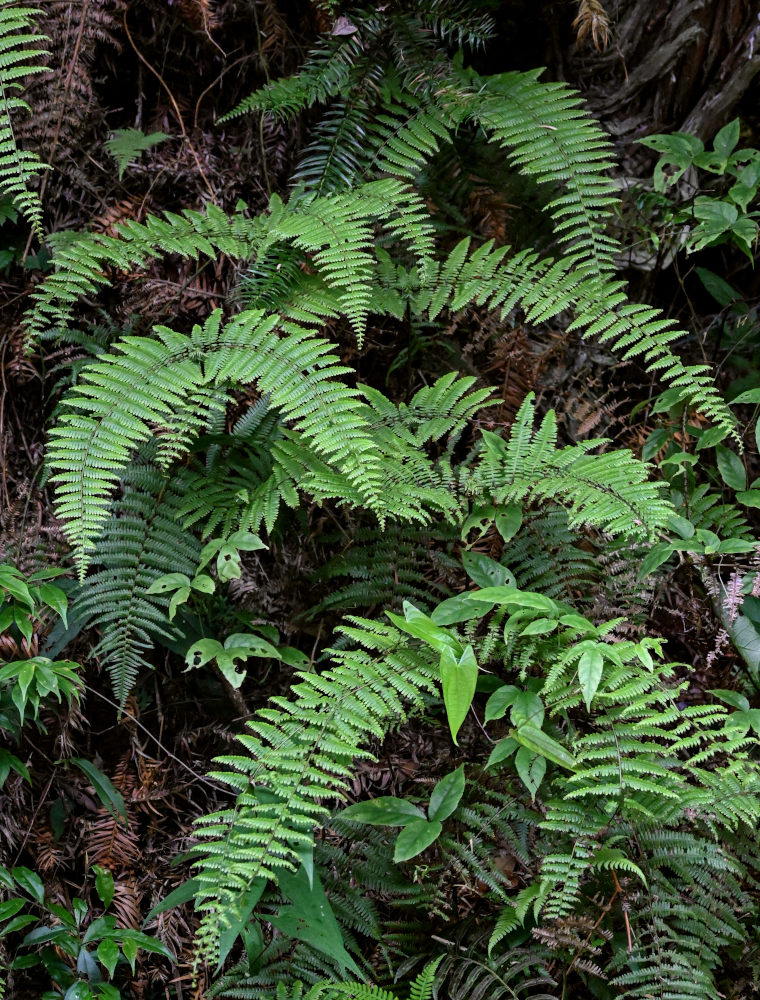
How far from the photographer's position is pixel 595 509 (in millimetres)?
2434

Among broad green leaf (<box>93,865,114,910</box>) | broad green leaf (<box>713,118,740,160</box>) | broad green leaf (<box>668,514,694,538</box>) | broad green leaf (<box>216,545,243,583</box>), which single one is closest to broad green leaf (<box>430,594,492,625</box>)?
broad green leaf (<box>216,545,243,583</box>)

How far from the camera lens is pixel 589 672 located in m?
2.20

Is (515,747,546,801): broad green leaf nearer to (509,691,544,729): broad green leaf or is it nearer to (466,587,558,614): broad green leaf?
(509,691,544,729): broad green leaf

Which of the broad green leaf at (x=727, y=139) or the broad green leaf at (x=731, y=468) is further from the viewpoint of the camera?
the broad green leaf at (x=727, y=139)

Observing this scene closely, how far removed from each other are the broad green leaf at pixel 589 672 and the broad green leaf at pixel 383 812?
24.4 inches

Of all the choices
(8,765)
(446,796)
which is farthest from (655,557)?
(8,765)

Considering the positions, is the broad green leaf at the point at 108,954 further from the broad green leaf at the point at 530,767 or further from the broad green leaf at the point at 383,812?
the broad green leaf at the point at 530,767

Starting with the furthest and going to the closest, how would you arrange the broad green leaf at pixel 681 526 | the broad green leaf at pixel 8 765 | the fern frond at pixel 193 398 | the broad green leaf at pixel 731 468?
1. the broad green leaf at pixel 731 468
2. the broad green leaf at pixel 681 526
3. the broad green leaf at pixel 8 765
4. the fern frond at pixel 193 398

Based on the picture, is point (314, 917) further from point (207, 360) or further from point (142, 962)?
point (207, 360)

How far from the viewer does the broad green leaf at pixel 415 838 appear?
87.0 inches

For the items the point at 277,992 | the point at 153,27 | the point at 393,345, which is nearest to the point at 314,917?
the point at 277,992

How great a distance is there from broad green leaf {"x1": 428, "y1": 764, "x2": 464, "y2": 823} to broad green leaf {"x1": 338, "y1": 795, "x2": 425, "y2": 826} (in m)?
0.04

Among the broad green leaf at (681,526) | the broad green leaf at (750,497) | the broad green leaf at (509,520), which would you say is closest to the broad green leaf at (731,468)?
the broad green leaf at (750,497)

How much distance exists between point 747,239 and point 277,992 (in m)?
3.00
